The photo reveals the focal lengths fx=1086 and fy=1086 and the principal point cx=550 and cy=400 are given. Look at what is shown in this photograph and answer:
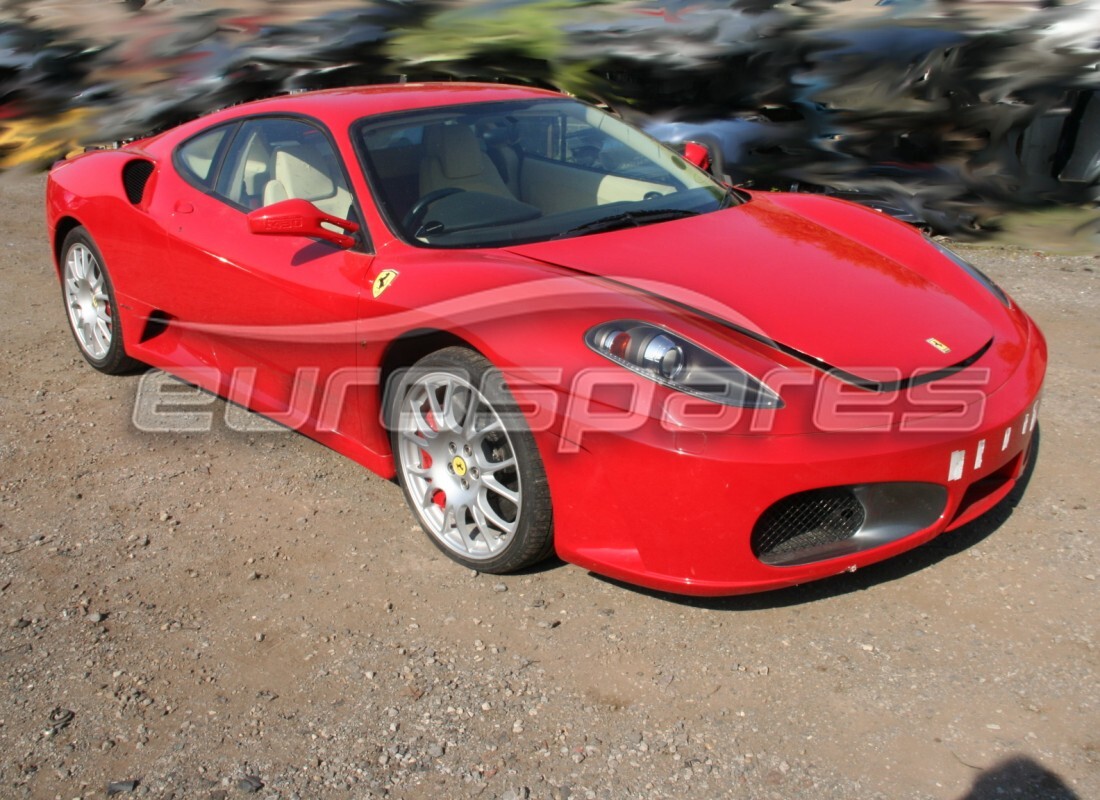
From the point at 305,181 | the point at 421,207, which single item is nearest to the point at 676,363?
the point at 421,207

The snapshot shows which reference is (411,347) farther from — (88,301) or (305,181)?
(88,301)

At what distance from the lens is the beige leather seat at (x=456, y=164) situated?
3729 mm

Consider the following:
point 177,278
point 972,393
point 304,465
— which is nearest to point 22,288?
point 177,278

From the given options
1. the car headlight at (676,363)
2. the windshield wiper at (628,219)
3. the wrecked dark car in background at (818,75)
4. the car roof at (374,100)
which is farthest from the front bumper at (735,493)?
the wrecked dark car in background at (818,75)

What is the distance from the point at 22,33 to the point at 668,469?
10.9 metres

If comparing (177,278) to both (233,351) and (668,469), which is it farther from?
(668,469)

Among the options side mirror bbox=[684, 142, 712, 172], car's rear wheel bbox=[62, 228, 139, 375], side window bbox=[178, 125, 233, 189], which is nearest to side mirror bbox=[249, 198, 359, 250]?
side window bbox=[178, 125, 233, 189]

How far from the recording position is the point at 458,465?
3.28m

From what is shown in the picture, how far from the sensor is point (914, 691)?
2.67 metres

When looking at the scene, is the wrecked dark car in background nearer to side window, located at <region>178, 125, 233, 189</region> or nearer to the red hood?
side window, located at <region>178, 125, 233, 189</region>

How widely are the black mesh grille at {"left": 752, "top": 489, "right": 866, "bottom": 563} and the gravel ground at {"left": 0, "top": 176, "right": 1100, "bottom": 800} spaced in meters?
0.28

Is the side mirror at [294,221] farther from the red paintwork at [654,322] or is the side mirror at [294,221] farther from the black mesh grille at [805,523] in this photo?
the black mesh grille at [805,523]

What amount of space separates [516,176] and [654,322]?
114 cm

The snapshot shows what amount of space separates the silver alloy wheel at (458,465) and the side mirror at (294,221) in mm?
609
